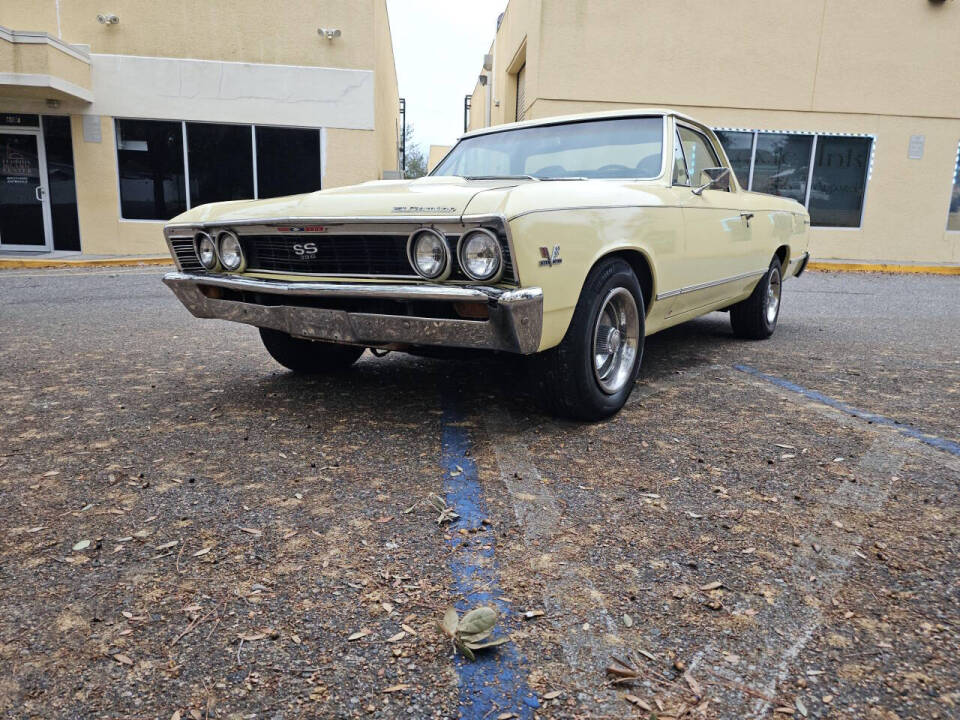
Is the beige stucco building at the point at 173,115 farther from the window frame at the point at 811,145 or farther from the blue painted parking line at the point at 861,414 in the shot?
the blue painted parking line at the point at 861,414

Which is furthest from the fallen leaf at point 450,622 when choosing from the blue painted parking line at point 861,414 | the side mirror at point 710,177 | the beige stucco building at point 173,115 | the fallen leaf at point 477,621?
the beige stucco building at point 173,115

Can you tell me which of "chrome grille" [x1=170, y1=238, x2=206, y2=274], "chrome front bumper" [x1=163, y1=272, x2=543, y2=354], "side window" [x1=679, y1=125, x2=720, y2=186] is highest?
"side window" [x1=679, y1=125, x2=720, y2=186]

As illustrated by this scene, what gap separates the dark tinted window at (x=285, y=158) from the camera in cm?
1421

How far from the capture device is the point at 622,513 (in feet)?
8.13

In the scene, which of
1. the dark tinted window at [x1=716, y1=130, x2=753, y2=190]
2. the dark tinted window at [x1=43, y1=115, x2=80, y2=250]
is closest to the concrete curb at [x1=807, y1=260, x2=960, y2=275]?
the dark tinted window at [x1=716, y1=130, x2=753, y2=190]

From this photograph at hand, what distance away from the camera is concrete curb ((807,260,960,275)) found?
1331 centimetres

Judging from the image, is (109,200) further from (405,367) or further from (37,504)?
(37,504)

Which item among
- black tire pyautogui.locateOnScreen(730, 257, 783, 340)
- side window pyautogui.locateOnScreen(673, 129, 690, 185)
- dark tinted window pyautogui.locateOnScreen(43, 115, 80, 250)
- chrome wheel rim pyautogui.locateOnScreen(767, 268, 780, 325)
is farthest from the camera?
dark tinted window pyautogui.locateOnScreen(43, 115, 80, 250)

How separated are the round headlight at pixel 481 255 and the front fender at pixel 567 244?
9 centimetres

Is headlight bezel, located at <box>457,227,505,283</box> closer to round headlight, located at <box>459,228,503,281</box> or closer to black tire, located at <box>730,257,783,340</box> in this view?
round headlight, located at <box>459,228,503,281</box>

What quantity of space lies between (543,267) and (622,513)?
1.01 metres

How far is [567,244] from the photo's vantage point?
2998 millimetres

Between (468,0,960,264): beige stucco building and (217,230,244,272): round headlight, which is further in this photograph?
(468,0,960,264): beige stucco building

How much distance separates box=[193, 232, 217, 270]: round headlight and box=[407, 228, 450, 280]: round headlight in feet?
4.20
